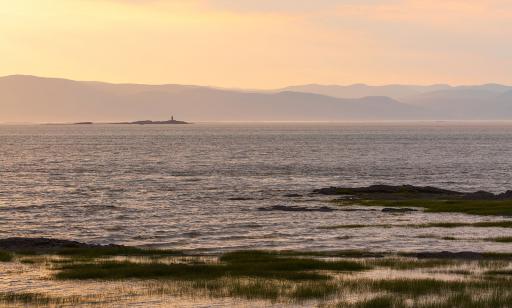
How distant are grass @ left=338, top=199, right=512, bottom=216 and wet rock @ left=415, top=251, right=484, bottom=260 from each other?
65.3 feet

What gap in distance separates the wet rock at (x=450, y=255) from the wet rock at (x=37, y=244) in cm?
1557

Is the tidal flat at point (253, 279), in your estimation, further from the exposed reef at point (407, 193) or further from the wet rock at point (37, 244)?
the exposed reef at point (407, 193)

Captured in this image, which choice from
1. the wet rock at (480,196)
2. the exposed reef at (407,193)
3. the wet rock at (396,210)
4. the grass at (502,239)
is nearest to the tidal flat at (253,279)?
the grass at (502,239)

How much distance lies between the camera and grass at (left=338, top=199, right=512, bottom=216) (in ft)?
201

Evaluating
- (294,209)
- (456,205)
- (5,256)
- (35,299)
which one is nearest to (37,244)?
(5,256)

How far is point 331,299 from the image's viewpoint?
99.0 ft

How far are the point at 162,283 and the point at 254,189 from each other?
178 feet

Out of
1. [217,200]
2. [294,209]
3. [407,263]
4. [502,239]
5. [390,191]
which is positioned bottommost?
[217,200]

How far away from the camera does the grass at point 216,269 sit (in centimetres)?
3491

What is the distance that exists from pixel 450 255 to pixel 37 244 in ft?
66.7

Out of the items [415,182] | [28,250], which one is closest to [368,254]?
[28,250]

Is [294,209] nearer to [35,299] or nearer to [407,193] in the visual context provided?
[407,193]

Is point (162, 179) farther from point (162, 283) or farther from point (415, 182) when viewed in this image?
point (162, 283)

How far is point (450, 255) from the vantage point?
40.7m
